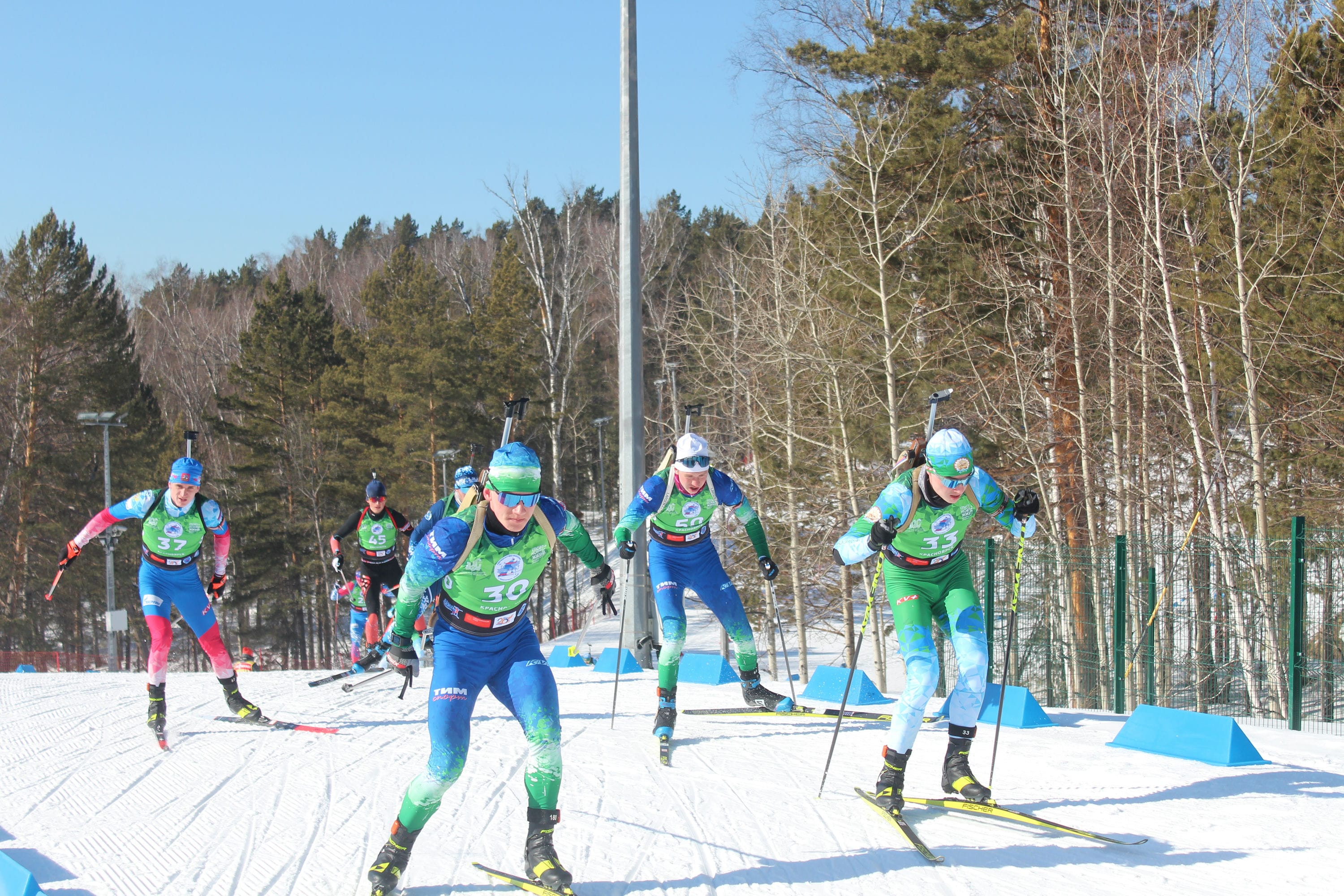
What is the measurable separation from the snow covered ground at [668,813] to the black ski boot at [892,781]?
0.15m

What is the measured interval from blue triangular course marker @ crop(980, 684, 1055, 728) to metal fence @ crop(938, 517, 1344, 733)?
A: 3.12 ft

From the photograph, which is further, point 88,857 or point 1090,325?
point 1090,325

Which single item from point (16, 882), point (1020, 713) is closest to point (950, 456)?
point (1020, 713)

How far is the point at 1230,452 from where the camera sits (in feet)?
48.4

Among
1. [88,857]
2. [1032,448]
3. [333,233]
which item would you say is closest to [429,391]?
[1032,448]

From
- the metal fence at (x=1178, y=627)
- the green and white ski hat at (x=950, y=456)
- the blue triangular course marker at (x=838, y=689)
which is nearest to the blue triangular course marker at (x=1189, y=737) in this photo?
the metal fence at (x=1178, y=627)

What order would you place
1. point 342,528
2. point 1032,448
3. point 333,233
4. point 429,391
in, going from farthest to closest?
1. point 333,233
2. point 429,391
3. point 1032,448
4. point 342,528

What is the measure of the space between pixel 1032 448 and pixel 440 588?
14.9 meters

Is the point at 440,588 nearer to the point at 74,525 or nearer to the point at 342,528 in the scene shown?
the point at 342,528

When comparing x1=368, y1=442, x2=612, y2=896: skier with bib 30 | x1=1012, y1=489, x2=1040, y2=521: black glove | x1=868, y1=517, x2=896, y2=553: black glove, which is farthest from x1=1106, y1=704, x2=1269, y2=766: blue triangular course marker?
x1=368, y1=442, x2=612, y2=896: skier with bib 30

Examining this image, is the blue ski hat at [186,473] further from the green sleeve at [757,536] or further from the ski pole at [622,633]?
the green sleeve at [757,536]

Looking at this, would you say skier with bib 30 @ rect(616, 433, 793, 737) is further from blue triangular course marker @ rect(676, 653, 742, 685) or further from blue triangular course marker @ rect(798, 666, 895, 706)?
blue triangular course marker @ rect(676, 653, 742, 685)

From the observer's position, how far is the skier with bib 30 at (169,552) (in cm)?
861

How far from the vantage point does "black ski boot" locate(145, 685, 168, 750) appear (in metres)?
8.20
